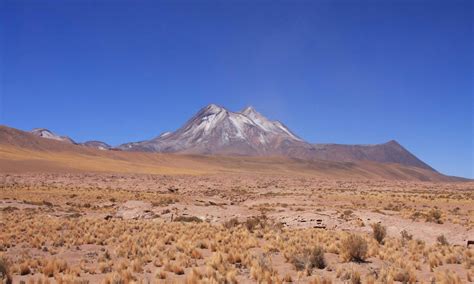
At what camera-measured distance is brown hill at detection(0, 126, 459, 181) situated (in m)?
90.6

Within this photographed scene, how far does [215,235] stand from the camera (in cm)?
1800

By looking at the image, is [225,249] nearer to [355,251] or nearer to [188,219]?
[355,251]

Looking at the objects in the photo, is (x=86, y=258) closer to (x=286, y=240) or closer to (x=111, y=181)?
(x=286, y=240)

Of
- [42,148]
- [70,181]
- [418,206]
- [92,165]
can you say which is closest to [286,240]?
[418,206]

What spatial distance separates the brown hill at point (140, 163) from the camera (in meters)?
90.6

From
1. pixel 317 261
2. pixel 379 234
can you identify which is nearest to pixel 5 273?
pixel 317 261

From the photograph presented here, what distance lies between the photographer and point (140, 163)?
122375 millimetres

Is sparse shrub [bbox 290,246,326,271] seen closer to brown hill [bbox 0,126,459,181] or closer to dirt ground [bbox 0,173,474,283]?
dirt ground [bbox 0,173,474,283]

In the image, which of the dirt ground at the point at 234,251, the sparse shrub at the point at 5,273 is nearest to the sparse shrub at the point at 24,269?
the dirt ground at the point at 234,251

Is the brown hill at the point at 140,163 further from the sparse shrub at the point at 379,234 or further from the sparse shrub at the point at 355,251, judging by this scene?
the sparse shrub at the point at 355,251

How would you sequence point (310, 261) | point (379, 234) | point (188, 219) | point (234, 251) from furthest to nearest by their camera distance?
point (188, 219), point (379, 234), point (234, 251), point (310, 261)

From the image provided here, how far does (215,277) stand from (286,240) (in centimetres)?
701

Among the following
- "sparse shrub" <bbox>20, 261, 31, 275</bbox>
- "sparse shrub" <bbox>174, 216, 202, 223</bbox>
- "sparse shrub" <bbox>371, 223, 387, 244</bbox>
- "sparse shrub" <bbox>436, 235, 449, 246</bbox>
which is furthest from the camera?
"sparse shrub" <bbox>174, 216, 202, 223</bbox>

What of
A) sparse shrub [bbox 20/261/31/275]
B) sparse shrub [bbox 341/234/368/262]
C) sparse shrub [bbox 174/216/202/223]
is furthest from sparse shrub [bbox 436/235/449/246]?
sparse shrub [bbox 20/261/31/275]
